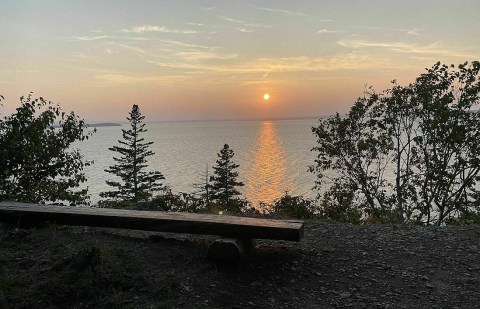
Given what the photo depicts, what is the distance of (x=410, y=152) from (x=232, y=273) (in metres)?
12.4

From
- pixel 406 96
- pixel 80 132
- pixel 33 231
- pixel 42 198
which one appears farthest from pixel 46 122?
pixel 406 96

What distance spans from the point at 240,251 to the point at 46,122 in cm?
840

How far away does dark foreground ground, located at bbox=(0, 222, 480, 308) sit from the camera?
4.11m

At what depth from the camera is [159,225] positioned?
528cm

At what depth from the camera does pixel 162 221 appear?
17.2ft

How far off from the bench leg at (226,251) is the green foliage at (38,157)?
6.69 metres

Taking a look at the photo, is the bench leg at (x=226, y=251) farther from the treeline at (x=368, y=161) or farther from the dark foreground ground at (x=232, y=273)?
the treeline at (x=368, y=161)

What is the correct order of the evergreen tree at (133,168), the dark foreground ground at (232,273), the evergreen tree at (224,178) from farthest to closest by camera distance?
the evergreen tree at (133,168) → the evergreen tree at (224,178) → the dark foreground ground at (232,273)

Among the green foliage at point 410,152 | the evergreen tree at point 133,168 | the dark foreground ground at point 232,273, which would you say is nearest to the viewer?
the dark foreground ground at point 232,273

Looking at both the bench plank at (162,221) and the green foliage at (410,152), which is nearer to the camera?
the bench plank at (162,221)

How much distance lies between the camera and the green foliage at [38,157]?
9.59 meters

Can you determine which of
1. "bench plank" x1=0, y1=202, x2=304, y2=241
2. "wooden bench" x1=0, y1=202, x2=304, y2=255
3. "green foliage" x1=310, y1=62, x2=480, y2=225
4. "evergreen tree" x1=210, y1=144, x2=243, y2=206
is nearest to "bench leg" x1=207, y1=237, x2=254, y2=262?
"wooden bench" x1=0, y1=202, x2=304, y2=255

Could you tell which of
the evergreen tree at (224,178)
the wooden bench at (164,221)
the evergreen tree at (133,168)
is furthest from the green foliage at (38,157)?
the evergreen tree at (133,168)

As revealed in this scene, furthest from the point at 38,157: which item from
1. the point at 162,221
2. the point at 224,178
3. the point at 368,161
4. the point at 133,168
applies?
the point at 133,168
